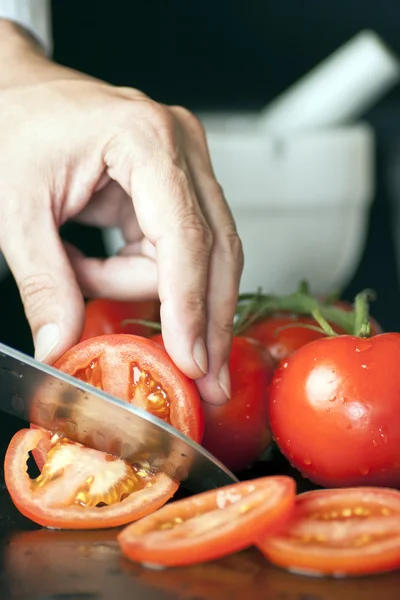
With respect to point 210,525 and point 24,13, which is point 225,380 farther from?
point 24,13

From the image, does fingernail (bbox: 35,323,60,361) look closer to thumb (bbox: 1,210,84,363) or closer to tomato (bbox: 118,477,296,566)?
thumb (bbox: 1,210,84,363)

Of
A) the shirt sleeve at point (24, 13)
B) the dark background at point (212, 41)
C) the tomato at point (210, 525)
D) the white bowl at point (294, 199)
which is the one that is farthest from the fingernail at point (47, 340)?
the dark background at point (212, 41)

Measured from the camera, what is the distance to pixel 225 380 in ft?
2.50

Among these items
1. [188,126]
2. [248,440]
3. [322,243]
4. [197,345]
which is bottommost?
[322,243]

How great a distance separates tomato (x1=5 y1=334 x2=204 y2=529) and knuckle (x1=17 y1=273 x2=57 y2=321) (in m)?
0.07

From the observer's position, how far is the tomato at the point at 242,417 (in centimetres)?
79

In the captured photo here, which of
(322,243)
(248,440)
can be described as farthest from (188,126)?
(322,243)

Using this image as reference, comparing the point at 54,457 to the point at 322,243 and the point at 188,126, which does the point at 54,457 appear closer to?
the point at 188,126

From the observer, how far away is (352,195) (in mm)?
1749

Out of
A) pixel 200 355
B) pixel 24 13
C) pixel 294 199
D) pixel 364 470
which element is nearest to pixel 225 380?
pixel 200 355

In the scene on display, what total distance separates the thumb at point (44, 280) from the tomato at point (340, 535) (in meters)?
0.28

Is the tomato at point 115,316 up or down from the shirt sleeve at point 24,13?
down

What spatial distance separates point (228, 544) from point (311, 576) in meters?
0.06

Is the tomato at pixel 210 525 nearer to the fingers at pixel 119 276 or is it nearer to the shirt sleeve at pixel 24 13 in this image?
the fingers at pixel 119 276
